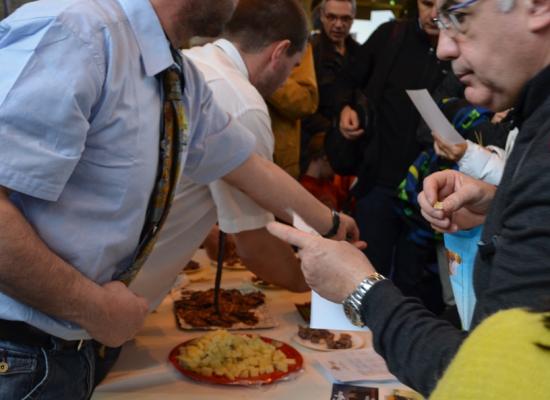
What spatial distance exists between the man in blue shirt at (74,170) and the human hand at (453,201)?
1.70 feet

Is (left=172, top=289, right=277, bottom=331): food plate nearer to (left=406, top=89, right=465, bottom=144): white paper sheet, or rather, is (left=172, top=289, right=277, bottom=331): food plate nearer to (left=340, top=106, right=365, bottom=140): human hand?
(left=406, top=89, right=465, bottom=144): white paper sheet

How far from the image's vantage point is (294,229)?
1093mm

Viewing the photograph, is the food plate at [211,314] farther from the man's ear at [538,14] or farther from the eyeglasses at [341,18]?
the eyeglasses at [341,18]

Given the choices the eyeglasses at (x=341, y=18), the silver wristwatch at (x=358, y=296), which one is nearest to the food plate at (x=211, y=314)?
the silver wristwatch at (x=358, y=296)

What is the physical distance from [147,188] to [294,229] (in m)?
0.29

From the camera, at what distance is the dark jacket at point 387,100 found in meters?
2.93

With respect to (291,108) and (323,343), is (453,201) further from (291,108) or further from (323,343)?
(291,108)

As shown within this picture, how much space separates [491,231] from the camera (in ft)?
2.79

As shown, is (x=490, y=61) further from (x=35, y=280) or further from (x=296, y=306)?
(x=296, y=306)

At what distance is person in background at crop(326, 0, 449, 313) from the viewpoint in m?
2.90

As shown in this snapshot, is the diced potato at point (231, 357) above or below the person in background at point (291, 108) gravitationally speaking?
above

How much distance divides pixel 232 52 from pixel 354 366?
104 centimetres

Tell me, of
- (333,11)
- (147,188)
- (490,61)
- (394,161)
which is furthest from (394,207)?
(490,61)

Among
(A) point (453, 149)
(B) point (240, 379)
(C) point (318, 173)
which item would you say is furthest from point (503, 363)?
(C) point (318, 173)
